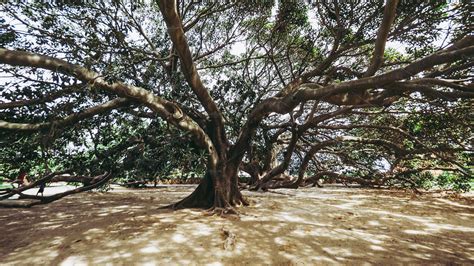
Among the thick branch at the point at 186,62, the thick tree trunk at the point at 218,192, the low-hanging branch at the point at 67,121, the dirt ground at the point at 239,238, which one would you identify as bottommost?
the dirt ground at the point at 239,238

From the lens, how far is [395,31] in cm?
607

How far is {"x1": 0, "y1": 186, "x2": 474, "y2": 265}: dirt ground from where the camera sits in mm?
3230

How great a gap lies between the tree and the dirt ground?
1.12 meters

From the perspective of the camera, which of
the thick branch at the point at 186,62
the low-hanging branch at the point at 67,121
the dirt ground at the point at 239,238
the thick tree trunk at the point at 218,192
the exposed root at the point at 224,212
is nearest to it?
the dirt ground at the point at 239,238

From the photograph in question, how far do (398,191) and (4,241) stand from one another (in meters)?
11.8

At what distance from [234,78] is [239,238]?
4.27 m

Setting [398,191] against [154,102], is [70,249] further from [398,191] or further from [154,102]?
[398,191]

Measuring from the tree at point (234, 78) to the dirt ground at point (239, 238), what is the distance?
44.2 inches

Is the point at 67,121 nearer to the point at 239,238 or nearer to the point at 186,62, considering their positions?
the point at 186,62

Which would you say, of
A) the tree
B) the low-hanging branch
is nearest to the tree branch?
the tree

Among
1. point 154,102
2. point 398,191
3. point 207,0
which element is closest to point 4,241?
point 154,102

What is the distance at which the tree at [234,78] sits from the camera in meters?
3.83

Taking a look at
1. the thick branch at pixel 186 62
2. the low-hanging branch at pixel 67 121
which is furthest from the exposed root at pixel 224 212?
the low-hanging branch at pixel 67 121

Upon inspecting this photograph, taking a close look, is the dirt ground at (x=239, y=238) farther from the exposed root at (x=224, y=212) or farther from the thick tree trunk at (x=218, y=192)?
the thick tree trunk at (x=218, y=192)
